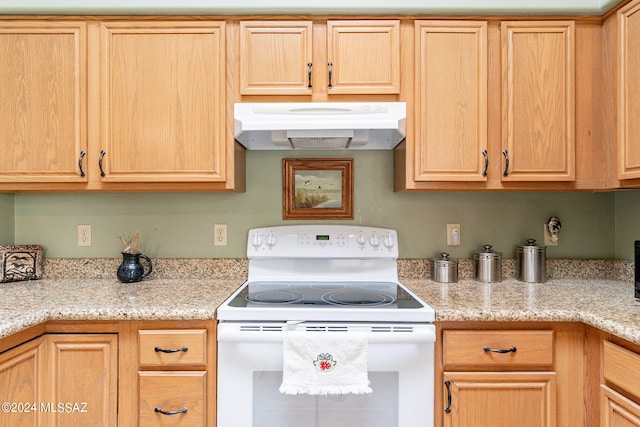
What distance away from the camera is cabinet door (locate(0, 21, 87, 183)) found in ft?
5.49

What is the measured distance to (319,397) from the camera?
1.38 metres

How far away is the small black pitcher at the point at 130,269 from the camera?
183 cm

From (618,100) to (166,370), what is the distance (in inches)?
83.8

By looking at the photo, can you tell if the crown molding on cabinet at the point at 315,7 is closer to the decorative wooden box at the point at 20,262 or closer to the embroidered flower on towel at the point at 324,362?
the decorative wooden box at the point at 20,262

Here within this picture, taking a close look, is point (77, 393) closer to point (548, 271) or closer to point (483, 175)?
point (483, 175)

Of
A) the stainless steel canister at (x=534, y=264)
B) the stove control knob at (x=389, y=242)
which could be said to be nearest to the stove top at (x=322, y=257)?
the stove control knob at (x=389, y=242)

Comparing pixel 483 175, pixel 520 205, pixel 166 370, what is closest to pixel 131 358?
pixel 166 370

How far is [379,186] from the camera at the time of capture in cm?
203

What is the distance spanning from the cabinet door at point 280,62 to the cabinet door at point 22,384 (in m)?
1.28

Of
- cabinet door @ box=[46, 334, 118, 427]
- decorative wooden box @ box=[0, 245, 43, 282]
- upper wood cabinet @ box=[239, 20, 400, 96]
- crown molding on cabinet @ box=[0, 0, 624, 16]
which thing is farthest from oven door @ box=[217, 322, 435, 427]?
crown molding on cabinet @ box=[0, 0, 624, 16]

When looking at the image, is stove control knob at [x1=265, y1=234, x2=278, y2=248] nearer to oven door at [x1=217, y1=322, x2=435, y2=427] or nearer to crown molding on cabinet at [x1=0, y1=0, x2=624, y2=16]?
oven door at [x1=217, y1=322, x2=435, y2=427]

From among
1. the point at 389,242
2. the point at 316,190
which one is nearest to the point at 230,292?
the point at 316,190

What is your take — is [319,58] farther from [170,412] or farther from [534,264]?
[170,412]

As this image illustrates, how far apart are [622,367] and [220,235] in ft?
5.80
